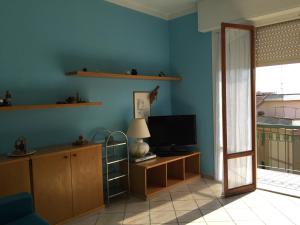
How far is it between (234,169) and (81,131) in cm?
212

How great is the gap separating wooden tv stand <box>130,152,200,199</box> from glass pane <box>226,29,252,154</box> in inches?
28.9

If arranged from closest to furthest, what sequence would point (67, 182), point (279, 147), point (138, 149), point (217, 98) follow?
point (67, 182), point (138, 149), point (217, 98), point (279, 147)

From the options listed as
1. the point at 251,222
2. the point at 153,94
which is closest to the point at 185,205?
the point at 251,222

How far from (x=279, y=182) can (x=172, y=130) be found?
5.92ft

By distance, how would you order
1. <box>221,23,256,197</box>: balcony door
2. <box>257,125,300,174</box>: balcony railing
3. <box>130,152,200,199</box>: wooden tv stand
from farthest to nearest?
1. <box>257,125,300,174</box>: balcony railing
2. <box>221,23,256,197</box>: balcony door
3. <box>130,152,200,199</box>: wooden tv stand

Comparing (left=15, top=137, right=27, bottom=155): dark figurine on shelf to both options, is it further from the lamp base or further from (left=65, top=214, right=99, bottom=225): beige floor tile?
the lamp base

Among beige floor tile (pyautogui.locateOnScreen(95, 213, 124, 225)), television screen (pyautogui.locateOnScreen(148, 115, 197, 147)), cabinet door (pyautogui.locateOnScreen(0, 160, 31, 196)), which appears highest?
television screen (pyautogui.locateOnScreen(148, 115, 197, 147))

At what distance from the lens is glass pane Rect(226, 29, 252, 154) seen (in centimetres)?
338

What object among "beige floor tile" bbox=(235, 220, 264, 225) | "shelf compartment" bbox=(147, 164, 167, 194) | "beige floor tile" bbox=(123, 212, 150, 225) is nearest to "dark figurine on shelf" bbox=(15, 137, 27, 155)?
"beige floor tile" bbox=(123, 212, 150, 225)

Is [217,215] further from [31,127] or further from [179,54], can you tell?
[179,54]

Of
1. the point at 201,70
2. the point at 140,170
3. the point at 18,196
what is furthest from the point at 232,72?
the point at 18,196

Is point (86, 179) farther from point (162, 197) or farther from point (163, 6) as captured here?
point (163, 6)

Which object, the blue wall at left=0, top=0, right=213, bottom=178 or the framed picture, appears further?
the framed picture

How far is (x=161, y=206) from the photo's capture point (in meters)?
3.05
